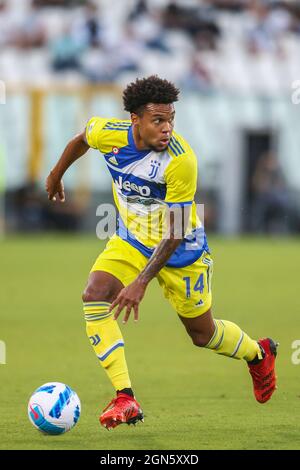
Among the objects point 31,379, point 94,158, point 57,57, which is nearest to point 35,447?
point 31,379

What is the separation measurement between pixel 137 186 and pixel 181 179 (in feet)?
1.43

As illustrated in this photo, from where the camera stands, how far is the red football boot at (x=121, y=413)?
20.2 ft

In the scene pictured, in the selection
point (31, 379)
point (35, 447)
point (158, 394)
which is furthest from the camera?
point (31, 379)

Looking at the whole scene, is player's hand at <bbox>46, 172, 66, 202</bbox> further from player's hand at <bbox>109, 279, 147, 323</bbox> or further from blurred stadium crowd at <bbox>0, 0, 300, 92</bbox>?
blurred stadium crowd at <bbox>0, 0, 300, 92</bbox>

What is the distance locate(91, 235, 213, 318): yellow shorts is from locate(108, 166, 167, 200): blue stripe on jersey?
37cm

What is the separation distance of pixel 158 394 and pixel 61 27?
20831mm

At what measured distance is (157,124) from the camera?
6332 mm

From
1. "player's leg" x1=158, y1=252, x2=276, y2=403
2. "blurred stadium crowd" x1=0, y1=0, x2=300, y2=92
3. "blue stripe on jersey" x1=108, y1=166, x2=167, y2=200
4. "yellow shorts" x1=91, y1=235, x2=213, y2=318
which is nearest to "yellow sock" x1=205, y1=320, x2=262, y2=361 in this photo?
"player's leg" x1=158, y1=252, x2=276, y2=403

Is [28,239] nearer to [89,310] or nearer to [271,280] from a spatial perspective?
[271,280]

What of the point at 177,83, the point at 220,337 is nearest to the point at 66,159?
the point at 220,337

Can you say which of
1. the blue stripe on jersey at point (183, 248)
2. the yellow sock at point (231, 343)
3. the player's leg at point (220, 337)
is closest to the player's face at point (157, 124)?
the blue stripe on jersey at point (183, 248)

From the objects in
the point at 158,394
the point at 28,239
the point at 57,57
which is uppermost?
the point at 57,57

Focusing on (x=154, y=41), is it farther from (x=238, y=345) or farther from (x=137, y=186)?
(x=137, y=186)

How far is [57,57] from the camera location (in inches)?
1045
